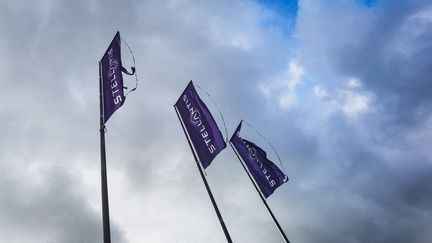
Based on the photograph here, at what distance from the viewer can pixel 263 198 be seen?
74.5ft

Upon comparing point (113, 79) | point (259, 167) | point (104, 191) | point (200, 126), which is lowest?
point (104, 191)

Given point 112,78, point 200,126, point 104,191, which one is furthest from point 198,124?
point 104,191

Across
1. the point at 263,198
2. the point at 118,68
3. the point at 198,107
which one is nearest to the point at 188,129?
the point at 198,107

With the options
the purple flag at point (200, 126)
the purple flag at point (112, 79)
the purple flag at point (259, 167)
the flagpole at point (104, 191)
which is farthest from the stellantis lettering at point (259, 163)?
the flagpole at point (104, 191)

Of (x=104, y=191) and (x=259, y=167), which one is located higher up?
(x=259, y=167)

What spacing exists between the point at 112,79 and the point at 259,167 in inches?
501

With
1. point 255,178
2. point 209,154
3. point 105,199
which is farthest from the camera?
point 255,178

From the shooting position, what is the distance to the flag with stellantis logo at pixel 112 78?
1214cm

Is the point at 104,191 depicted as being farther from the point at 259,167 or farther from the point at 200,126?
the point at 259,167

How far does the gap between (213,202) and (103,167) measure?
7.43 meters

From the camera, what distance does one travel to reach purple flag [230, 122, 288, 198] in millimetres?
22120

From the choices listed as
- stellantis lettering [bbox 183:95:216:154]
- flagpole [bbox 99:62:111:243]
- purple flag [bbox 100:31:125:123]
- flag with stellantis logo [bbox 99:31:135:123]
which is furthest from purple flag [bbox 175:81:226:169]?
flagpole [bbox 99:62:111:243]

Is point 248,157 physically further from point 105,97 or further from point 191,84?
point 105,97

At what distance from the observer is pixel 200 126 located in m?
16.8
